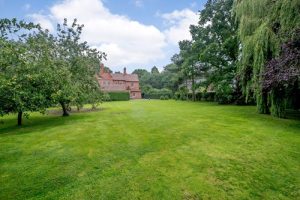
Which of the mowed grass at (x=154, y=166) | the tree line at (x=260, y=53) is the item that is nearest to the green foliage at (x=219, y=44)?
the tree line at (x=260, y=53)

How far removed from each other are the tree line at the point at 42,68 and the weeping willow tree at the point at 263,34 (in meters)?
9.71

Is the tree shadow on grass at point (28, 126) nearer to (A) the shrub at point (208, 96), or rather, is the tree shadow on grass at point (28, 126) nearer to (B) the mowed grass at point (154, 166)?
(B) the mowed grass at point (154, 166)

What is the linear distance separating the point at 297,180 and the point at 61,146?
618 centimetres

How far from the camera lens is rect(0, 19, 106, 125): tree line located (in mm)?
8844

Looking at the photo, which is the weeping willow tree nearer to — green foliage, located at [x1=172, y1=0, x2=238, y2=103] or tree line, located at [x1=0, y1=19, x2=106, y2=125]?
green foliage, located at [x1=172, y1=0, x2=238, y2=103]

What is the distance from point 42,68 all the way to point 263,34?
10.9 meters

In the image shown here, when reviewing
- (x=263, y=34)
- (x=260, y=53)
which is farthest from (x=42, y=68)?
(x=263, y=34)

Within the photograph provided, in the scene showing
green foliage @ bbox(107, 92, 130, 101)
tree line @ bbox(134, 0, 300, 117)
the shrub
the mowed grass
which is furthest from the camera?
green foliage @ bbox(107, 92, 130, 101)

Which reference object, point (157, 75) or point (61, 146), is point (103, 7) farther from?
Result: point (157, 75)

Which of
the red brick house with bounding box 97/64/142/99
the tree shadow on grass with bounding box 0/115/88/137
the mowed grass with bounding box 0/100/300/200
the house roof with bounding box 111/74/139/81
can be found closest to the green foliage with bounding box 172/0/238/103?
the mowed grass with bounding box 0/100/300/200

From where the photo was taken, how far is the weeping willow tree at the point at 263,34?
9.73 m

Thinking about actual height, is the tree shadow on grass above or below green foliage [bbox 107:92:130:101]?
below

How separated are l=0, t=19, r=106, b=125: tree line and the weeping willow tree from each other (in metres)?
9.71

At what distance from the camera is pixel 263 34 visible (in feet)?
36.8
